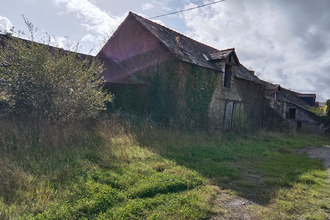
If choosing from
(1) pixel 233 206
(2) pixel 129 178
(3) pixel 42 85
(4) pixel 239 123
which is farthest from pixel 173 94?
(1) pixel 233 206

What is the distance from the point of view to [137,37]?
1404cm

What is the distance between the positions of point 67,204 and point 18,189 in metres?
0.95

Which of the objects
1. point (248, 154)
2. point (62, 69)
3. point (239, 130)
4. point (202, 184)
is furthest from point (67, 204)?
point (239, 130)

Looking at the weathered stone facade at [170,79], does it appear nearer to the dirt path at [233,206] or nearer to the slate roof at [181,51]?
Answer: the slate roof at [181,51]

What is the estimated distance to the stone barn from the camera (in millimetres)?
12086

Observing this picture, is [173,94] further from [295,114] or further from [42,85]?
[295,114]

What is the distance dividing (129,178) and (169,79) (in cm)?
826

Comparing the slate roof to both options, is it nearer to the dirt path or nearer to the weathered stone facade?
the weathered stone facade

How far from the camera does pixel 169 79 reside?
39.6 feet

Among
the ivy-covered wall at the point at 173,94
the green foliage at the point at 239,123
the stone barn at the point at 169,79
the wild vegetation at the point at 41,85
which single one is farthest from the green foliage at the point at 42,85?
the green foliage at the point at 239,123

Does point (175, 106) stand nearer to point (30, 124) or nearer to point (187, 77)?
point (187, 77)

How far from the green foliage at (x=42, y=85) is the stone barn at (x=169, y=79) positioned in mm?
4687

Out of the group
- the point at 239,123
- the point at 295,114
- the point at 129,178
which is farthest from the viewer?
the point at 295,114

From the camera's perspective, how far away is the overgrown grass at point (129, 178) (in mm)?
3438
